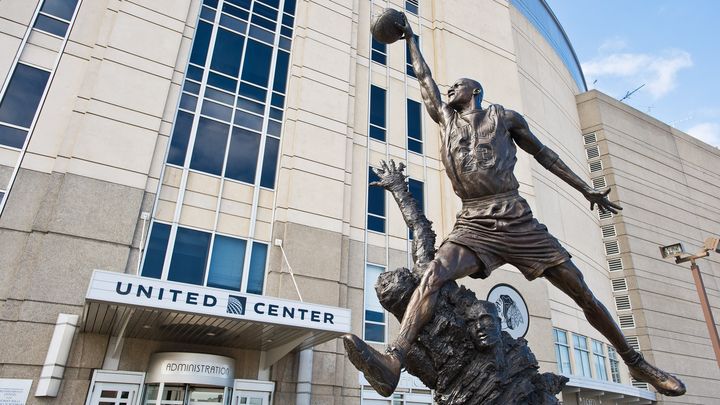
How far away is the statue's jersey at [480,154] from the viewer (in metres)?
4.17

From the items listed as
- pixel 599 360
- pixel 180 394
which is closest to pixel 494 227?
pixel 180 394

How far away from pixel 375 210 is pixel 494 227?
13.1 meters

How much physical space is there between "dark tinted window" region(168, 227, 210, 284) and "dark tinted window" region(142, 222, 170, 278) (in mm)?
272

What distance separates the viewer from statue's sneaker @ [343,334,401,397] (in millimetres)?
2684

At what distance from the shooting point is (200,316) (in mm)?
10195

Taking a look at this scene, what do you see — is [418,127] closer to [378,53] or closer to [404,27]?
[378,53]

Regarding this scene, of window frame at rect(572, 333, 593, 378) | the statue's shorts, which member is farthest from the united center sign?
window frame at rect(572, 333, 593, 378)

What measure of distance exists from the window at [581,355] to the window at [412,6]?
17.2 m

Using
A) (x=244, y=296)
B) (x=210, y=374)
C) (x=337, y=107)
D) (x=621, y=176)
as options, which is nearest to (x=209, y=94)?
(x=337, y=107)

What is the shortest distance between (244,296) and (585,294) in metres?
7.96

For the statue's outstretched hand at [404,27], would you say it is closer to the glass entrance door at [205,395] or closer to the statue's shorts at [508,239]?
the statue's shorts at [508,239]

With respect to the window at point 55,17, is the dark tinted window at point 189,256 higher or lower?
lower

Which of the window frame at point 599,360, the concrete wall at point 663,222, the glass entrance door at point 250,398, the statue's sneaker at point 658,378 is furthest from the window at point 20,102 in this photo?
the concrete wall at point 663,222

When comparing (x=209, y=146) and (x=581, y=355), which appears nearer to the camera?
(x=209, y=146)
